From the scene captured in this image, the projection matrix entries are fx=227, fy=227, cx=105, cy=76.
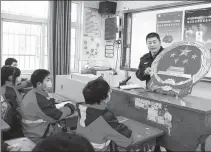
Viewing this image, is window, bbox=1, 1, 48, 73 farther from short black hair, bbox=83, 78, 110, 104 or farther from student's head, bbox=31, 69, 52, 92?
short black hair, bbox=83, 78, 110, 104

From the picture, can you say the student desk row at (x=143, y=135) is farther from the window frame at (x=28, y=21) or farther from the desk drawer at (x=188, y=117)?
the window frame at (x=28, y=21)

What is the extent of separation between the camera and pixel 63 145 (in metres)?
0.52

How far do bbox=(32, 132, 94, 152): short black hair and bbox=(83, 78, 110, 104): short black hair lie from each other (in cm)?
93

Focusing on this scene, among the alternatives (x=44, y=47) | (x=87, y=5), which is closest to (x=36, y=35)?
(x=44, y=47)

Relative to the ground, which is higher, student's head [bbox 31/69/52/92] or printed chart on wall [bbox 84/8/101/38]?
printed chart on wall [bbox 84/8/101/38]

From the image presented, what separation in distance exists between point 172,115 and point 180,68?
45cm

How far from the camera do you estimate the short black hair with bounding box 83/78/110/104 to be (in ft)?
4.83

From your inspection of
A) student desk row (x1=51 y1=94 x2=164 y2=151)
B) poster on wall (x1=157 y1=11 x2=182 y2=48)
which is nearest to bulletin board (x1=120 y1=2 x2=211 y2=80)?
poster on wall (x1=157 y1=11 x2=182 y2=48)

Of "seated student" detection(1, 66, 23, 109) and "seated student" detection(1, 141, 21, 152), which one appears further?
"seated student" detection(1, 66, 23, 109)

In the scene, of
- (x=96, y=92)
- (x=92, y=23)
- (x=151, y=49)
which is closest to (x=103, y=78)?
(x=151, y=49)

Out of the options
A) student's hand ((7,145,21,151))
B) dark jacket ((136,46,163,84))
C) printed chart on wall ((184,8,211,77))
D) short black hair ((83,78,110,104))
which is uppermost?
printed chart on wall ((184,8,211,77))

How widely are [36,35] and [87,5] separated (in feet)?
3.96

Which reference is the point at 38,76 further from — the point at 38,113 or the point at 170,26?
the point at 170,26

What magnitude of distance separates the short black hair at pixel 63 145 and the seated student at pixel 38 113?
1.39 meters
